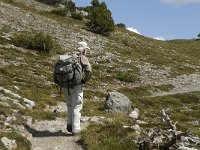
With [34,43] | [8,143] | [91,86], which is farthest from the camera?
[34,43]

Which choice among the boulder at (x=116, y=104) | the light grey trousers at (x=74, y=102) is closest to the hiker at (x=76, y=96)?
the light grey trousers at (x=74, y=102)

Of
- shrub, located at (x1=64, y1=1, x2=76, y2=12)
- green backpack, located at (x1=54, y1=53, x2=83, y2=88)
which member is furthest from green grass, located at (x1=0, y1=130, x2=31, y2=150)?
shrub, located at (x1=64, y1=1, x2=76, y2=12)

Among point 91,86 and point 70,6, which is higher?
point 70,6

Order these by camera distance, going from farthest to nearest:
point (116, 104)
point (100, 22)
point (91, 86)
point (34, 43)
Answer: point (100, 22) → point (34, 43) → point (91, 86) → point (116, 104)

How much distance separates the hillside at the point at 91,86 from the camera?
15750 millimetres

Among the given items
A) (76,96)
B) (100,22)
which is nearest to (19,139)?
(76,96)

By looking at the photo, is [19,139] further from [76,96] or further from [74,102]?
[76,96]

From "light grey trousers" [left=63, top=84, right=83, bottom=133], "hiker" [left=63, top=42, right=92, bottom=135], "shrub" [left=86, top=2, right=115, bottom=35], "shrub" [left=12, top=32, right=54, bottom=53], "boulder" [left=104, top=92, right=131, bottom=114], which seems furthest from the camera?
"shrub" [left=86, top=2, right=115, bottom=35]

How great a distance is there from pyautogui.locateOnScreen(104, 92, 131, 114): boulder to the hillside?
0.61 m

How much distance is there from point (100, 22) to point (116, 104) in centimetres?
4770

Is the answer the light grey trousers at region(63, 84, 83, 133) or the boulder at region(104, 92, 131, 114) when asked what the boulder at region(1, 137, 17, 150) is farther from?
the boulder at region(104, 92, 131, 114)

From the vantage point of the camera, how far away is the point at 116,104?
24.5 m

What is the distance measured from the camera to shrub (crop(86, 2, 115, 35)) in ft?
233

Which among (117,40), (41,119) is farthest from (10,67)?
(117,40)
